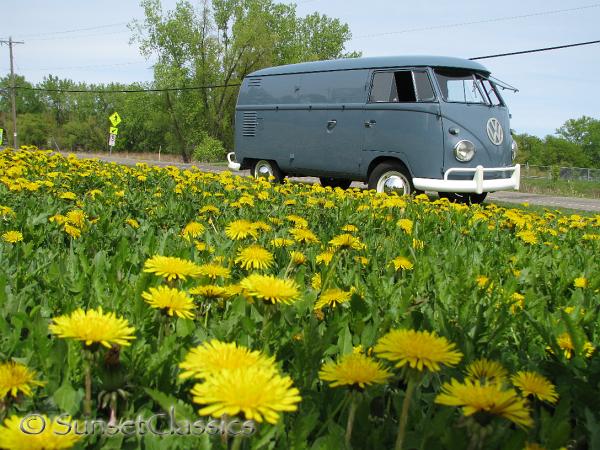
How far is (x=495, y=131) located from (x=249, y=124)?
5366 mm

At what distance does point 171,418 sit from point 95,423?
0.14 meters

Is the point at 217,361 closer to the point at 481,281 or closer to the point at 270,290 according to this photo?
the point at 270,290

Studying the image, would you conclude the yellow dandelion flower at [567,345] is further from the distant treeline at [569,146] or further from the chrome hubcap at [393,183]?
the distant treeline at [569,146]

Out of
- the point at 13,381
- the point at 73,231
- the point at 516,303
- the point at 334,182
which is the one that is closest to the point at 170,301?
the point at 13,381

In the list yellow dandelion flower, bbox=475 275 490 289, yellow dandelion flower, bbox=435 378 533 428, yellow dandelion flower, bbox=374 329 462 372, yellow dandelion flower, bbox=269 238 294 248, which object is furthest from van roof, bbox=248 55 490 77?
yellow dandelion flower, bbox=435 378 533 428

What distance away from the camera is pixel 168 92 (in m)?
48.6

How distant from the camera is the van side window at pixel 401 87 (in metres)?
9.04

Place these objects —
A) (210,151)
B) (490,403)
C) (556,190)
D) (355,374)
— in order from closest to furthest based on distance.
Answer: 1. (490,403)
2. (355,374)
3. (556,190)
4. (210,151)

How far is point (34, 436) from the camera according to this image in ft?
2.44

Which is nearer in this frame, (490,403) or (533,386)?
(490,403)

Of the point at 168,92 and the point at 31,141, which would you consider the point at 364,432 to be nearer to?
the point at 168,92

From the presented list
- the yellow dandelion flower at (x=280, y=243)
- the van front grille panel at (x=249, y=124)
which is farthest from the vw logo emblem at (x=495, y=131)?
the yellow dandelion flower at (x=280, y=243)

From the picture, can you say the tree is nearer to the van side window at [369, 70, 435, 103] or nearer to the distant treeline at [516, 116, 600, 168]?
the van side window at [369, 70, 435, 103]

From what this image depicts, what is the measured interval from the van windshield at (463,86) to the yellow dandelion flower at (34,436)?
8883mm
